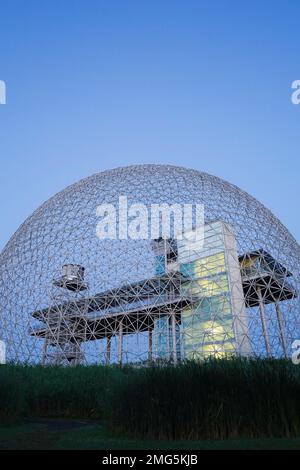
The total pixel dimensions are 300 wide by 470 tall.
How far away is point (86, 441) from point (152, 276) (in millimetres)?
22313

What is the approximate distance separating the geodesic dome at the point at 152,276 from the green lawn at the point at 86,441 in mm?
19382

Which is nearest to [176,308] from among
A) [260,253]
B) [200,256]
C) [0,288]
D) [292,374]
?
[200,256]

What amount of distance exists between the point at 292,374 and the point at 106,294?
23575mm

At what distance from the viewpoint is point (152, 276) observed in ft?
94.5

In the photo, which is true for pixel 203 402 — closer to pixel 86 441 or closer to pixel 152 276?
pixel 86 441

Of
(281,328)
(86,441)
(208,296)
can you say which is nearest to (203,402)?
(86,441)

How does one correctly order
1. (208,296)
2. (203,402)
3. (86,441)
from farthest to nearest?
(208,296)
(203,402)
(86,441)

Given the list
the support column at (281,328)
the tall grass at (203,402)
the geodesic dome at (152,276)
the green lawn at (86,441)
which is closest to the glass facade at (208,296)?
the geodesic dome at (152,276)

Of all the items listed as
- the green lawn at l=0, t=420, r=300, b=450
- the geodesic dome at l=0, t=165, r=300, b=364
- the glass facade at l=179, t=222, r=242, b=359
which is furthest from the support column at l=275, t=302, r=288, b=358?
the green lawn at l=0, t=420, r=300, b=450

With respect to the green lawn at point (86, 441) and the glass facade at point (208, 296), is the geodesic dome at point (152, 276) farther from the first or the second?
the green lawn at point (86, 441)

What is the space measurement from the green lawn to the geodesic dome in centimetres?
1938

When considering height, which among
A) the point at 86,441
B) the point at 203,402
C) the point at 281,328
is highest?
the point at 281,328

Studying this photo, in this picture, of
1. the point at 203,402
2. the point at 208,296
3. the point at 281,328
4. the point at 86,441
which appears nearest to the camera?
the point at 86,441
